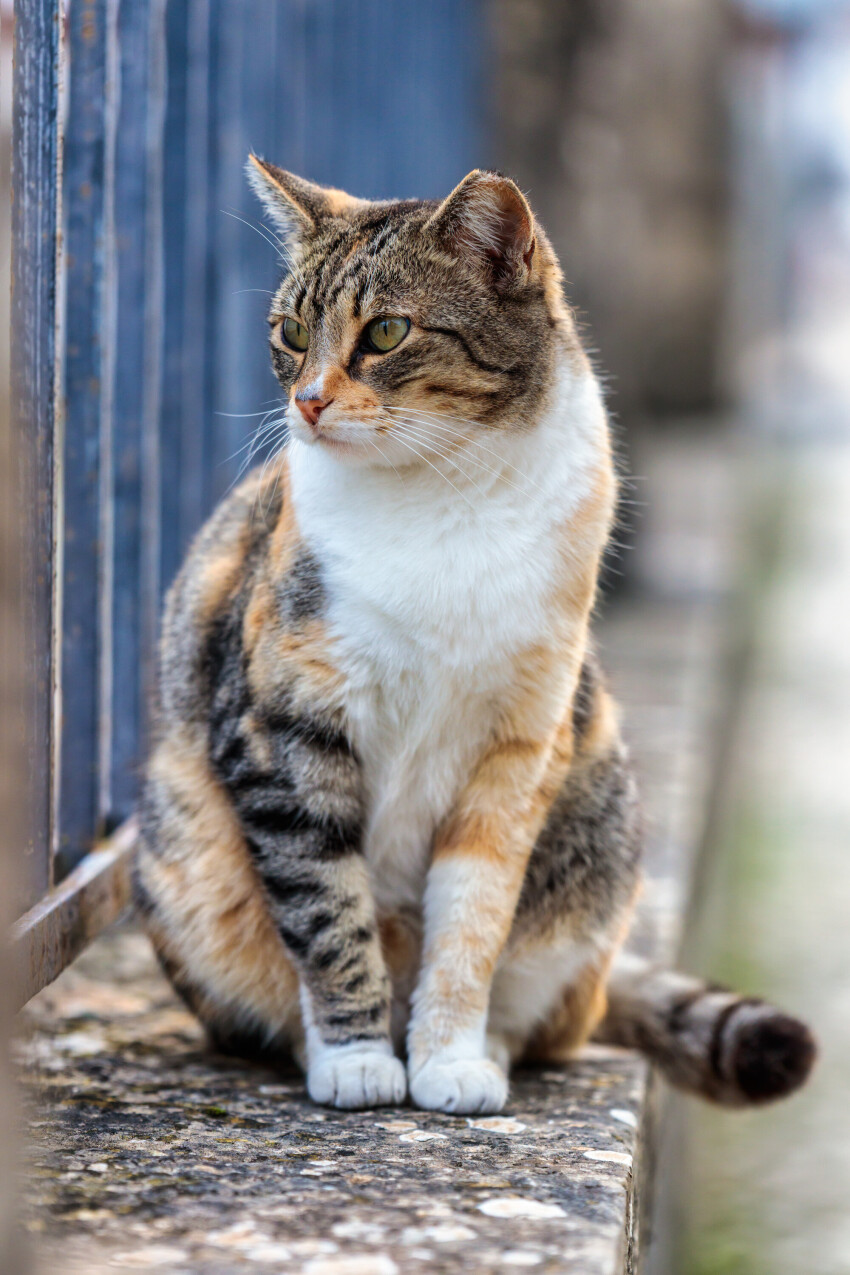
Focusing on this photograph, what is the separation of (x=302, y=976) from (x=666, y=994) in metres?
0.68

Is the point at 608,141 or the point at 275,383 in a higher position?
the point at 608,141

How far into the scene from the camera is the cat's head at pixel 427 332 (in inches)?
68.6

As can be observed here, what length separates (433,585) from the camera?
1729mm

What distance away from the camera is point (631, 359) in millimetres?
6348

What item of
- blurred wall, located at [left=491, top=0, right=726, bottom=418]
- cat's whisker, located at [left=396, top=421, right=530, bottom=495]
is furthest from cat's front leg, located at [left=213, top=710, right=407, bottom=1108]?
blurred wall, located at [left=491, top=0, right=726, bottom=418]

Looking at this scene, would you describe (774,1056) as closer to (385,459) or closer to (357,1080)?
(357,1080)

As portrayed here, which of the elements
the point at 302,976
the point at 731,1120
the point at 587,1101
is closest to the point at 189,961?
the point at 302,976

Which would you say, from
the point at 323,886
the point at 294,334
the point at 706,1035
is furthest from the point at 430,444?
the point at 706,1035

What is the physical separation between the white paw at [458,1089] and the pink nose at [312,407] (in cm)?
88

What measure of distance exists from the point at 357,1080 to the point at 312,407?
2.91 feet

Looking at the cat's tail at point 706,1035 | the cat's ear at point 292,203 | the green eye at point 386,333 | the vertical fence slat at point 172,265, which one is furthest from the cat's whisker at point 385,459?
the vertical fence slat at point 172,265

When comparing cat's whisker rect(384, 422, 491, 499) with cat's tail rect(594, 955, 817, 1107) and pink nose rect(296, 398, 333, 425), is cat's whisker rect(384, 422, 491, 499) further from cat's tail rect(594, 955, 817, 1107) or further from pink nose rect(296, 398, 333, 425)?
cat's tail rect(594, 955, 817, 1107)

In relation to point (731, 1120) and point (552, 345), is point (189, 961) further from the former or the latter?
point (731, 1120)

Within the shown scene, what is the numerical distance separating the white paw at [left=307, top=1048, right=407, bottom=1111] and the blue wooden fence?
0.49 metres
